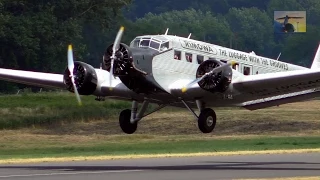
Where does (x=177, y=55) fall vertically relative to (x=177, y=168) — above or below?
above

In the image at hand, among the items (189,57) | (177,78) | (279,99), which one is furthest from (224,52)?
(279,99)

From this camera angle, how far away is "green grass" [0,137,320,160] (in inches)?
2061

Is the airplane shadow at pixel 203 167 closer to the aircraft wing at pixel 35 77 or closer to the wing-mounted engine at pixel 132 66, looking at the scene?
the wing-mounted engine at pixel 132 66

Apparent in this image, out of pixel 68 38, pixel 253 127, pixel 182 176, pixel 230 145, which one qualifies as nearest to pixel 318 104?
pixel 253 127

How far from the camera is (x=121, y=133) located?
220ft

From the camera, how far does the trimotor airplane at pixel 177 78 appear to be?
45094 mm

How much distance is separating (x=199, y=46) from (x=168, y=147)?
32.4 ft

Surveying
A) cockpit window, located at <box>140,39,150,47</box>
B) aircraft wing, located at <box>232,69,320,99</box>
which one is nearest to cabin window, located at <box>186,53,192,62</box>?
Answer: cockpit window, located at <box>140,39,150,47</box>

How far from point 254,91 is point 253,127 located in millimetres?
22932

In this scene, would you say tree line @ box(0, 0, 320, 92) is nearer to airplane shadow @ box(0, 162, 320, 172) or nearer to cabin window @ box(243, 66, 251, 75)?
cabin window @ box(243, 66, 251, 75)

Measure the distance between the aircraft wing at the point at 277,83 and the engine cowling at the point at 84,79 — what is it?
5786 millimetres

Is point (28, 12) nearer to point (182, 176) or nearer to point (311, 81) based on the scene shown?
point (311, 81)

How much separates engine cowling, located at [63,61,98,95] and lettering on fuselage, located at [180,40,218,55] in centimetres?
423

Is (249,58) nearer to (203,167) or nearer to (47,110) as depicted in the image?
(203,167)
